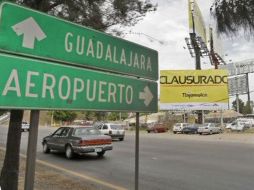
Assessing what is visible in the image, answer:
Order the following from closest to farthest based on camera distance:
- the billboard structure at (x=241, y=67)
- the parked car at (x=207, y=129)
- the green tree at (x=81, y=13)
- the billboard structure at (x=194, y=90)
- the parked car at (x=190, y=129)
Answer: the green tree at (x=81, y=13) → the parked car at (x=207, y=129) → the parked car at (x=190, y=129) → the billboard structure at (x=194, y=90) → the billboard structure at (x=241, y=67)

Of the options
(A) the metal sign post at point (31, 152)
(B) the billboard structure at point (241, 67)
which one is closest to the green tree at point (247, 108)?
(B) the billboard structure at point (241, 67)

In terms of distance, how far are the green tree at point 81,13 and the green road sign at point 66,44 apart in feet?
7.82

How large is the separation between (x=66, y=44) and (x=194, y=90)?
5194cm

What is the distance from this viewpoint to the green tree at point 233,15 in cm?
425

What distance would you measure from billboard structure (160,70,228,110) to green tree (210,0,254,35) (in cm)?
4895

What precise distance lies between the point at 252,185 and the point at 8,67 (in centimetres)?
811

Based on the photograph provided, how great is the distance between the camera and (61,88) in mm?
3229

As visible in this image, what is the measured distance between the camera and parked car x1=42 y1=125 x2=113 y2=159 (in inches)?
645

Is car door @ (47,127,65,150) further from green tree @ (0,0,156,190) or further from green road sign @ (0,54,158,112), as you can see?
green road sign @ (0,54,158,112)

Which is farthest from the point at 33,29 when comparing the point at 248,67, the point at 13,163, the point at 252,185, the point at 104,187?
the point at 248,67

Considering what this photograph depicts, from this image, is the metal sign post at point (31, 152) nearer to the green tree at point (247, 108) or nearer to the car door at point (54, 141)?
the car door at point (54, 141)

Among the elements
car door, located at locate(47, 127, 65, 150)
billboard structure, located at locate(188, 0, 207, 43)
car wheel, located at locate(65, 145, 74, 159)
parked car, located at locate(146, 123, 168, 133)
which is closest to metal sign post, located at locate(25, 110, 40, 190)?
car wheel, located at locate(65, 145, 74, 159)

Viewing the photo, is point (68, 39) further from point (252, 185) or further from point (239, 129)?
point (239, 129)

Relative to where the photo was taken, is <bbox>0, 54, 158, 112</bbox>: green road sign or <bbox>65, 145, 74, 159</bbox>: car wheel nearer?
<bbox>0, 54, 158, 112</bbox>: green road sign
